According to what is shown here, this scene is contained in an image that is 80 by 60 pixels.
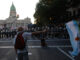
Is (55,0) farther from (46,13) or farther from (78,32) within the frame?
(78,32)

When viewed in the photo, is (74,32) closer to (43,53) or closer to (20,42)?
(20,42)

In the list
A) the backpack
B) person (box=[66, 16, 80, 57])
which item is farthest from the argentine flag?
the backpack

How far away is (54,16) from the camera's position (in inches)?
1223

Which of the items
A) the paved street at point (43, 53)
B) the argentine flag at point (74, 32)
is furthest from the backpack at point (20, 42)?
the argentine flag at point (74, 32)

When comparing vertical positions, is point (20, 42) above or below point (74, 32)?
below

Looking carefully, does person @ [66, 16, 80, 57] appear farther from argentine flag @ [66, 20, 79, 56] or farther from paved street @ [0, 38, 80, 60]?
paved street @ [0, 38, 80, 60]

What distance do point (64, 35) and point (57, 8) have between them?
423cm

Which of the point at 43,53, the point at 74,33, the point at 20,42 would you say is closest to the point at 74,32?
the point at 74,33

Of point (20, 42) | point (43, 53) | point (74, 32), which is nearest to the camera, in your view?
point (74, 32)

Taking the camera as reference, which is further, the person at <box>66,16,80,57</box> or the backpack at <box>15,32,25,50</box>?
the backpack at <box>15,32,25,50</box>

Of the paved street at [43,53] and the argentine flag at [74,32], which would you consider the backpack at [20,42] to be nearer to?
the paved street at [43,53]

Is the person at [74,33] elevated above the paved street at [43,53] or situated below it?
above

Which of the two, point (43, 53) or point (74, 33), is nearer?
point (74, 33)

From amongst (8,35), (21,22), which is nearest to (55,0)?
(8,35)
